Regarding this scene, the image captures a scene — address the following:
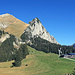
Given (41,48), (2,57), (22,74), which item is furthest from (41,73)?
(41,48)

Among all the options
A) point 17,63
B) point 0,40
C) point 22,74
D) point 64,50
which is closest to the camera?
point 22,74

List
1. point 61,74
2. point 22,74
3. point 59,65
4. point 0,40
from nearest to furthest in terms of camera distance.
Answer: point 61,74, point 22,74, point 59,65, point 0,40

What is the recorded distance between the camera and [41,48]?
175 m

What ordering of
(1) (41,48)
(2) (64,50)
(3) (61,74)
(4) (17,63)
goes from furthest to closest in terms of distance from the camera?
(1) (41,48)
(2) (64,50)
(4) (17,63)
(3) (61,74)

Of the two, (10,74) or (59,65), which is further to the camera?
(59,65)

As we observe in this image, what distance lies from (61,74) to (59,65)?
1362cm

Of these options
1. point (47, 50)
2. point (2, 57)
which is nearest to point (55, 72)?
point (2, 57)

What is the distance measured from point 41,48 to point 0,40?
71350 mm

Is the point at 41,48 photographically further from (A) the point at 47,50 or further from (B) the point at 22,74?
(B) the point at 22,74

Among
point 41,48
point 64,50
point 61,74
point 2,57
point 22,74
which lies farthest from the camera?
point 41,48

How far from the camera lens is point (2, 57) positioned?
102250 millimetres

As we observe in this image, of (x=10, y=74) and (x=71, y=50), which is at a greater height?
(x=71, y=50)

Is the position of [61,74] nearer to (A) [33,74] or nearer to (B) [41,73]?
(B) [41,73]

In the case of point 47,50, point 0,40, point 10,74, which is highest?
point 0,40
